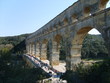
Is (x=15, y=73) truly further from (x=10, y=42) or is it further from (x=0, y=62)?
(x=10, y=42)

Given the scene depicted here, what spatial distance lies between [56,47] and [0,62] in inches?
230

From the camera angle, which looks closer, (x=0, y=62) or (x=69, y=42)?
(x=69, y=42)

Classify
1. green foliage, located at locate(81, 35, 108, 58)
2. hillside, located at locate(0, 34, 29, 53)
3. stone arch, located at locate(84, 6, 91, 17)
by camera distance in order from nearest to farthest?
1. stone arch, located at locate(84, 6, 91, 17)
2. green foliage, located at locate(81, 35, 108, 58)
3. hillside, located at locate(0, 34, 29, 53)

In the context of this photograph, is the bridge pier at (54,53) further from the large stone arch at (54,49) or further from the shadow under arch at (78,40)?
the shadow under arch at (78,40)

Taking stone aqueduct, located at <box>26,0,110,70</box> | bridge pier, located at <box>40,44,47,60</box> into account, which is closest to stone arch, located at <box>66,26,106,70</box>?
stone aqueduct, located at <box>26,0,110,70</box>

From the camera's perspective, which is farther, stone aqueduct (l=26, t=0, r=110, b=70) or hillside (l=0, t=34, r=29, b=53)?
hillside (l=0, t=34, r=29, b=53)

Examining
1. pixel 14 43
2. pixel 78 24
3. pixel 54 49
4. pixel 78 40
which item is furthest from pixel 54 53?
pixel 14 43

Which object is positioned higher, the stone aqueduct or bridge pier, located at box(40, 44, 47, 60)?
the stone aqueduct

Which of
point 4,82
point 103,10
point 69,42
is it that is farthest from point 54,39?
point 103,10

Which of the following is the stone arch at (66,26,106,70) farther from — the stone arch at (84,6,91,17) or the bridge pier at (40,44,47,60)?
the bridge pier at (40,44,47,60)

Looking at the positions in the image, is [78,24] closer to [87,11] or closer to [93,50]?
[87,11]

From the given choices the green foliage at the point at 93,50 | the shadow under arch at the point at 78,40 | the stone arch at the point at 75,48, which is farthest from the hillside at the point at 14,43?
the shadow under arch at the point at 78,40

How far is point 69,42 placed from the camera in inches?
566

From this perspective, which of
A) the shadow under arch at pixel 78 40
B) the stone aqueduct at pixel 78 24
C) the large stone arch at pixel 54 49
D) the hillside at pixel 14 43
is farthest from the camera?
the hillside at pixel 14 43
